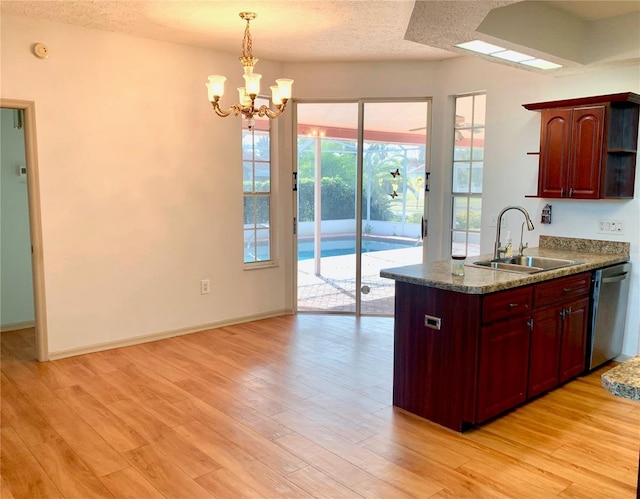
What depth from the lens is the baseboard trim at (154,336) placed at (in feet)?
14.3

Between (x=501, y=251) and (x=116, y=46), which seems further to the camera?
(x=116, y=46)

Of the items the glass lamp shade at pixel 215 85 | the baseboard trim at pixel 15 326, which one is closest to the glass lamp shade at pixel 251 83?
the glass lamp shade at pixel 215 85

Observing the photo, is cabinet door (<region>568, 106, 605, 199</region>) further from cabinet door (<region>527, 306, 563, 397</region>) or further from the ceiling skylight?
cabinet door (<region>527, 306, 563, 397</region>)

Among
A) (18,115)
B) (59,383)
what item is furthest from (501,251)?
(18,115)

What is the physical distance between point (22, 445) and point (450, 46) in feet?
11.5

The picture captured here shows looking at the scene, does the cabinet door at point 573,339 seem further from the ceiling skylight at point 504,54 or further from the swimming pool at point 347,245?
the swimming pool at point 347,245

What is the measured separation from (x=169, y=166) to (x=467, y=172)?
286cm

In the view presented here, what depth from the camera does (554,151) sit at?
424 cm

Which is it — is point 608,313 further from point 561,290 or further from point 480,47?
point 480,47

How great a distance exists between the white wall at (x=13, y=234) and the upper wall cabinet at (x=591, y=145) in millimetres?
4698

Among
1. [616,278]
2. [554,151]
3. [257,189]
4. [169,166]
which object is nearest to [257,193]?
[257,189]

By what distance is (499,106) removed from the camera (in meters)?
4.85

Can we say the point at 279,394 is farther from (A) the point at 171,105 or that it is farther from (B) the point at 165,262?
(A) the point at 171,105

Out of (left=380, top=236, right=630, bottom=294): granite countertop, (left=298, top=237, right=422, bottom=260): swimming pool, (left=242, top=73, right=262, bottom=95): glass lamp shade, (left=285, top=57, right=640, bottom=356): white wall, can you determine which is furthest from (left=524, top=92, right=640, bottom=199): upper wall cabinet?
(left=242, top=73, right=262, bottom=95): glass lamp shade
